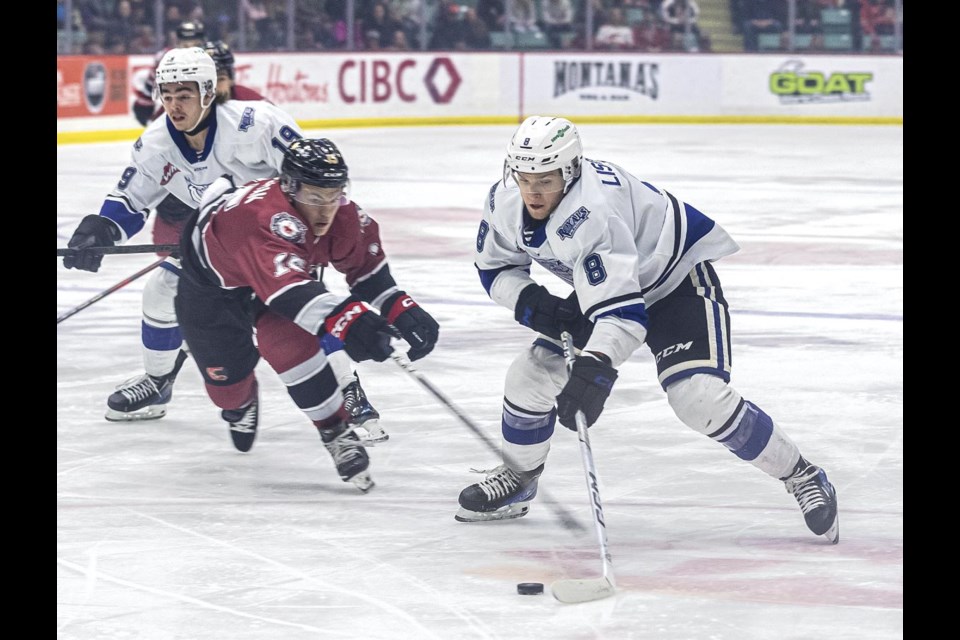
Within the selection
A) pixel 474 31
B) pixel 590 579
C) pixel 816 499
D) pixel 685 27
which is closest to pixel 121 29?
pixel 474 31

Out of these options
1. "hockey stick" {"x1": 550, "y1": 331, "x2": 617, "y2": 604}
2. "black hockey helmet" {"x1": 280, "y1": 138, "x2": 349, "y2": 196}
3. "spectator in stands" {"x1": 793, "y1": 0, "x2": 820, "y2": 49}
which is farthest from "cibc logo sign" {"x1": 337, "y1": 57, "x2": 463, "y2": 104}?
"hockey stick" {"x1": 550, "y1": 331, "x2": 617, "y2": 604}

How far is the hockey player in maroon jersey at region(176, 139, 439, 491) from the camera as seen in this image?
12.8 ft

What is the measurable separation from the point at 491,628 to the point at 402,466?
1.35m

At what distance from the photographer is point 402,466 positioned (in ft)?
14.5

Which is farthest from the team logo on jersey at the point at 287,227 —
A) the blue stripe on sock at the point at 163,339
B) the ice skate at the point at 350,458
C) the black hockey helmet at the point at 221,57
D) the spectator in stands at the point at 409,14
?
the spectator in stands at the point at 409,14

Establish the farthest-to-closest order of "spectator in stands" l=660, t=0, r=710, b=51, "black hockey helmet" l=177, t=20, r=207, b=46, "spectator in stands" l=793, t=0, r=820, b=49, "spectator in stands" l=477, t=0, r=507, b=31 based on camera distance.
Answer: "spectator in stands" l=660, t=0, r=710, b=51 → "spectator in stands" l=793, t=0, r=820, b=49 → "spectator in stands" l=477, t=0, r=507, b=31 → "black hockey helmet" l=177, t=20, r=207, b=46

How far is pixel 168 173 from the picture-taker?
5.03 m

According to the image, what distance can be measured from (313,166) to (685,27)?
46.4ft

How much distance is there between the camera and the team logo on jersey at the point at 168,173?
5.01m

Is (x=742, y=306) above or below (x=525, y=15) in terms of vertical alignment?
below

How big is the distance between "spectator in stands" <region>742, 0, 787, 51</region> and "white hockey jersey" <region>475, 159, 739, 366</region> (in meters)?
14.1

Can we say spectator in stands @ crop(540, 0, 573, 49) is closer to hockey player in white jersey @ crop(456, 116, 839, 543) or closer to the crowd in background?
the crowd in background

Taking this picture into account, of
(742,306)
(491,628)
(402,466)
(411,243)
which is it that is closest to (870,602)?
(491,628)

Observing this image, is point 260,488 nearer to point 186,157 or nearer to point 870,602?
point 186,157
